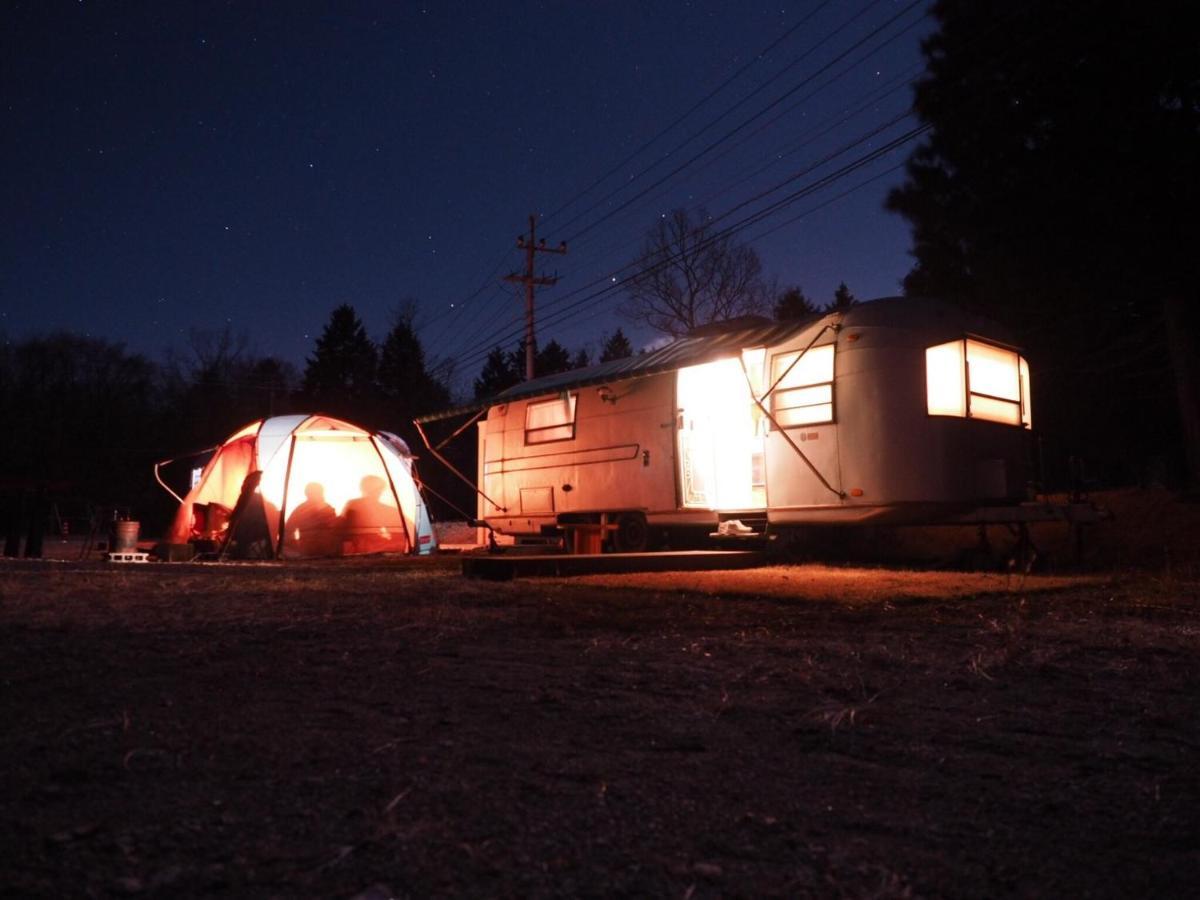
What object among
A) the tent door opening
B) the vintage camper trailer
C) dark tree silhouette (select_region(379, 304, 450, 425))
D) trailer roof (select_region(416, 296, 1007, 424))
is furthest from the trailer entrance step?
dark tree silhouette (select_region(379, 304, 450, 425))

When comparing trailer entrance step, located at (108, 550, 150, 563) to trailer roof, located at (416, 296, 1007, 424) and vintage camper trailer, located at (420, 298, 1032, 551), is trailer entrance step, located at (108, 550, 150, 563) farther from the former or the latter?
vintage camper trailer, located at (420, 298, 1032, 551)

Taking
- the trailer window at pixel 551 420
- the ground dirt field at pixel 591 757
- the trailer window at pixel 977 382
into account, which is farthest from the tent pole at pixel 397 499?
the ground dirt field at pixel 591 757

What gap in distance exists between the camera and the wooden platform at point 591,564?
854 centimetres

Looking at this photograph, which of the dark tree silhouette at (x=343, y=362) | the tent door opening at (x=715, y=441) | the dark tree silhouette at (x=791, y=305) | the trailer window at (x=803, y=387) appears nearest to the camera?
the trailer window at (x=803, y=387)

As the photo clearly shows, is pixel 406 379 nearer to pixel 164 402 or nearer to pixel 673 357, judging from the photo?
pixel 164 402

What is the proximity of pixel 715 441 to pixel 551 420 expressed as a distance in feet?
10.0

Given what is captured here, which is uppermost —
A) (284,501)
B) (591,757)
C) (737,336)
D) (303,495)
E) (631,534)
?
(737,336)

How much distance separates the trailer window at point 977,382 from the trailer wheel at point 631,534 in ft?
13.9

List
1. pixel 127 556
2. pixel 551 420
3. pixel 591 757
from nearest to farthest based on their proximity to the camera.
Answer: pixel 591 757 → pixel 127 556 → pixel 551 420

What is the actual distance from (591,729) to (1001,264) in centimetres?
1389

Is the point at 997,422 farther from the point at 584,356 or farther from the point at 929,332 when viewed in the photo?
the point at 584,356

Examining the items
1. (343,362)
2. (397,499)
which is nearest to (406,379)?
(343,362)

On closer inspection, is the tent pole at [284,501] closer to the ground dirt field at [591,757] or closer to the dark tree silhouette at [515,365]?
the ground dirt field at [591,757]

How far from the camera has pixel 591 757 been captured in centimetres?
270
